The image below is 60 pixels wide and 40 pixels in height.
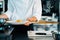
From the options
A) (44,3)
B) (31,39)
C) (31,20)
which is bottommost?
(31,39)

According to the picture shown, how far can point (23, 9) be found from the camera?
120 cm

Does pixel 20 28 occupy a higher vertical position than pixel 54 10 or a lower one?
lower

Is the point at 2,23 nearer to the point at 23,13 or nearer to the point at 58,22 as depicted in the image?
the point at 23,13

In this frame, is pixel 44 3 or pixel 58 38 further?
pixel 44 3

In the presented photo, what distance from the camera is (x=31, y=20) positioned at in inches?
40.5

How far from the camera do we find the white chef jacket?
3.89ft

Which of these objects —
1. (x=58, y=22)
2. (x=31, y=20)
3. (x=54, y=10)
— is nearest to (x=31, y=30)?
(x=31, y=20)

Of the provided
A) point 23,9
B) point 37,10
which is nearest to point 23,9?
point 23,9

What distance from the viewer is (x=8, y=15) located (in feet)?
3.81

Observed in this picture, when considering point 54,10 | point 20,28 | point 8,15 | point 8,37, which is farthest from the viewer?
point 54,10

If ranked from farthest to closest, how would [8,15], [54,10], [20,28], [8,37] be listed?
[54,10]
[8,15]
[20,28]
[8,37]

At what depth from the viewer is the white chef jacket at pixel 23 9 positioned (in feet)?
3.89

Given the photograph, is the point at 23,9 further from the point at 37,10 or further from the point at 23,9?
the point at 37,10

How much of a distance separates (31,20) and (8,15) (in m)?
0.21
